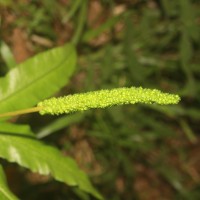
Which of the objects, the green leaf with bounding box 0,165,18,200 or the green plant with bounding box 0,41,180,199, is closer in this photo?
the green leaf with bounding box 0,165,18,200

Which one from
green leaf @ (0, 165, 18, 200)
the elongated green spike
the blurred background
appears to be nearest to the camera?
the elongated green spike

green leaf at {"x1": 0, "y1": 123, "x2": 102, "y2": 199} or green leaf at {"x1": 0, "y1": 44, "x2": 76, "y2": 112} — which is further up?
green leaf at {"x1": 0, "y1": 44, "x2": 76, "y2": 112}

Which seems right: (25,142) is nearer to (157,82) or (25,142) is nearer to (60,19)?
(60,19)

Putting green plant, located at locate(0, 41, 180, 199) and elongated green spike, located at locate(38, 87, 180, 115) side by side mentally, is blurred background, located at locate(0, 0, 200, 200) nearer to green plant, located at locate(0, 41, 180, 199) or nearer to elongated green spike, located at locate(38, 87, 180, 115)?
green plant, located at locate(0, 41, 180, 199)

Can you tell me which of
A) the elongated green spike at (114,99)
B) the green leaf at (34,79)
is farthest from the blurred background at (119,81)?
the elongated green spike at (114,99)

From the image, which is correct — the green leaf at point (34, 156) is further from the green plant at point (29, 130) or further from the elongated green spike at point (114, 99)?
the elongated green spike at point (114, 99)

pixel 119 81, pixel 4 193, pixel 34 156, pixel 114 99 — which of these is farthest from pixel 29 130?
pixel 119 81

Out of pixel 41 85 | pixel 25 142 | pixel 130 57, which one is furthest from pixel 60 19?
pixel 25 142

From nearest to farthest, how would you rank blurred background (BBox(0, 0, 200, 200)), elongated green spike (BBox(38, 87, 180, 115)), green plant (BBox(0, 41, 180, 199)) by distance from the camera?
elongated green spike (BBox(38, 87, 180, 115)), green plant (BBox(0, 41, 180, 199)), blurred background (BBox(0, 0, 200, 200))

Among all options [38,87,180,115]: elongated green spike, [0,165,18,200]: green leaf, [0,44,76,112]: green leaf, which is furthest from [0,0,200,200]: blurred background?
[38,87,180,115]: elongated green spike
